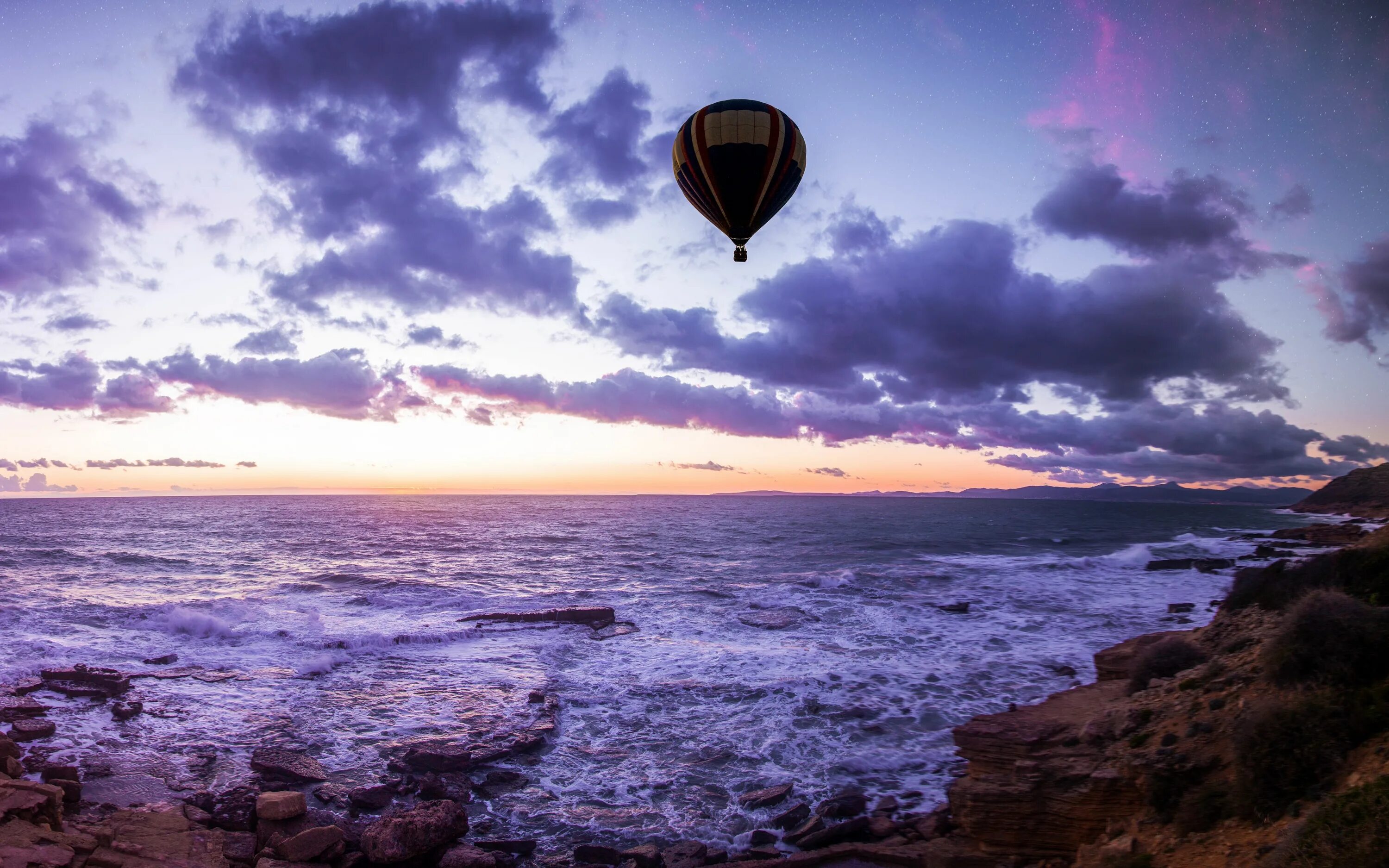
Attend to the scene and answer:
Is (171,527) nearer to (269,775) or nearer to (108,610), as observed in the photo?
(108,610)

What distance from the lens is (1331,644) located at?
8180 millimetres

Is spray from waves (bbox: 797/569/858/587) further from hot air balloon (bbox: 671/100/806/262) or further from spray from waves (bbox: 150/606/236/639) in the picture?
spray from waves (bbox: 150/606/236/639)

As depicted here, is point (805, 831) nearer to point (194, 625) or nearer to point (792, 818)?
point (792, 818)

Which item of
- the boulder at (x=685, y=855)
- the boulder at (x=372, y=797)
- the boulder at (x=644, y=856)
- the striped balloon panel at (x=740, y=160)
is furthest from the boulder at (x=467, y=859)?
the striped balloon panel at (x=740, y=160)

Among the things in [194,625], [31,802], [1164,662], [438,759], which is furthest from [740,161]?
[194,625]

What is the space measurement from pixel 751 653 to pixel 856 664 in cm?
346

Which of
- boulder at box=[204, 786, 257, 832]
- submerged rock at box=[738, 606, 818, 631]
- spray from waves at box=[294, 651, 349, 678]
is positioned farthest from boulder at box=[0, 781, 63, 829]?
submerged rock at box=[738, 606, 818, 631]

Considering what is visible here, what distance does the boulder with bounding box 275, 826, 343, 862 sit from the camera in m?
9.59

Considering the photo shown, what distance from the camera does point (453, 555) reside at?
5250 cm

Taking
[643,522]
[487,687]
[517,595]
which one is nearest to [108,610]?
[517,595]

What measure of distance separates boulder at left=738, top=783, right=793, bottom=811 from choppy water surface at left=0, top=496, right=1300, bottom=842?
309 millimetres

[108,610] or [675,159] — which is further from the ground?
[675,159]

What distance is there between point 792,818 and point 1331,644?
7.99 m

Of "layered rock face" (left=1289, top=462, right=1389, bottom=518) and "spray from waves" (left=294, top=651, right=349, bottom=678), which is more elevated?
"layered rock face" (left=1289, top=462, right=1389, bottom=518)
